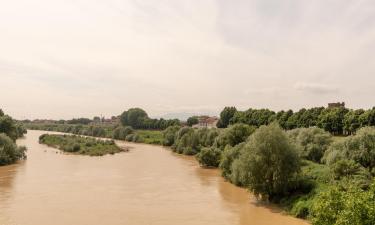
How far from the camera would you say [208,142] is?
241 ft

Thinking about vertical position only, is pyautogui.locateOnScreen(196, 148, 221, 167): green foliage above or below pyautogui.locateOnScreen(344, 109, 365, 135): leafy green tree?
below

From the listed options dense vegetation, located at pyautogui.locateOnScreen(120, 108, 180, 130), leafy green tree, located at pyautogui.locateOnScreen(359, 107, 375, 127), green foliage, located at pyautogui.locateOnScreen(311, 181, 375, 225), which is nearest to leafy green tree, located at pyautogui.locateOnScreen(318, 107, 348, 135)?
leafy green tree, located at pyautogui.locateOnScreen(359, 107, 375, 127)

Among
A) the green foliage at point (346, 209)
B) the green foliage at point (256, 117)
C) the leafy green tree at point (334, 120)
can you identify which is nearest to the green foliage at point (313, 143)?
the leafy green tree at point (334, 120)

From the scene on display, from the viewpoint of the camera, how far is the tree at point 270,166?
34.1m

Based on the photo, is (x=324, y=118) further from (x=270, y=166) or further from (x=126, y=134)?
(x=126, y=134)

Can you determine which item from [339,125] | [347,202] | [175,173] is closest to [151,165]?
[175,173]

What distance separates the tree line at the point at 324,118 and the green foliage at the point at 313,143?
47.7 ft

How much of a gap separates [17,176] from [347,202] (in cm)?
4114

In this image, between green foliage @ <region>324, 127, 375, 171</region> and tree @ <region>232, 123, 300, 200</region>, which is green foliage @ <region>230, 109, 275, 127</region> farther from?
tree @ <region>232, 123, 300, 200</region>

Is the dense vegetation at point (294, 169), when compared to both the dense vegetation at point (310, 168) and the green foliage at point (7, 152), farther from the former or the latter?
the green foliage at point (7, 152)

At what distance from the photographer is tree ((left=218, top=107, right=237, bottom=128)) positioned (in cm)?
11107

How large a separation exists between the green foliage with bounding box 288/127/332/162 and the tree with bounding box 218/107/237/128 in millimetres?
62626

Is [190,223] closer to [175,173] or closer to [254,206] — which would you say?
[254,206]

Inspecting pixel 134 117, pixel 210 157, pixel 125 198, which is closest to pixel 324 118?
pixel 210 157
